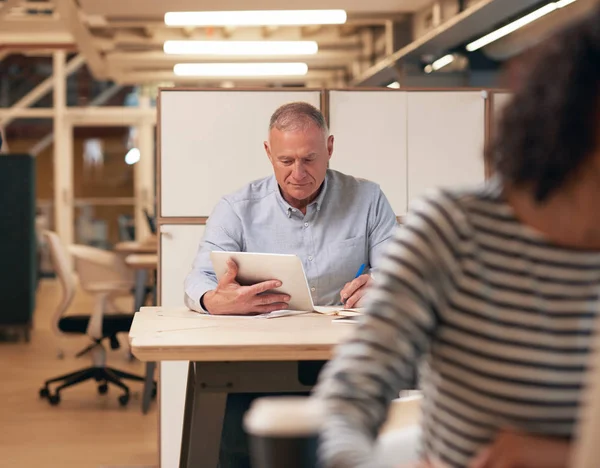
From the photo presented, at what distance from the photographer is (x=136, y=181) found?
15117 mm

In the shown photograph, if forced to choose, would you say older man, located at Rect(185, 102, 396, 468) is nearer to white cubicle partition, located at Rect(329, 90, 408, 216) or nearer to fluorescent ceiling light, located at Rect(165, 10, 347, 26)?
white cubicle partition, located at Rect(329, 90, 408, 216)

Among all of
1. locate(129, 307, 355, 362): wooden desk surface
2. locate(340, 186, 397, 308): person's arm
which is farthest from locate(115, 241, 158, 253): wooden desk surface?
locate(129, 307, 355, 362): wooden desk surface

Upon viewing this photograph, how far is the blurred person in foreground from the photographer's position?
1128 millimetres

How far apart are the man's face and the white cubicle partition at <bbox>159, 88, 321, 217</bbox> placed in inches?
41.4

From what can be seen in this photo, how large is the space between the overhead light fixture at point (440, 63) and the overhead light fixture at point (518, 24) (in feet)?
0.75

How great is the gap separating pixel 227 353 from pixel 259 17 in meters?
5.87

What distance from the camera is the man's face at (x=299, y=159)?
10.7ft

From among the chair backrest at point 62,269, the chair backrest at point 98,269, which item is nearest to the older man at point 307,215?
the chair backrest at point 62,269

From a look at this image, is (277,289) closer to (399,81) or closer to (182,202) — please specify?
(182,202)

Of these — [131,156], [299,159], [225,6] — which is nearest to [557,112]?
[299,159]

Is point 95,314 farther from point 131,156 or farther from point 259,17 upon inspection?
point 259,17

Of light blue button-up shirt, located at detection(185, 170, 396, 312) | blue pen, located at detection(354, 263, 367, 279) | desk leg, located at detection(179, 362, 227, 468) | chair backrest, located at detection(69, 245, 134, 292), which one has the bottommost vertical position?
desk leg, located at detection(179, 362, 227, 468)

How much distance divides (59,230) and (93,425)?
975 cm

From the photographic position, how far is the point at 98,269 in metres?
6.76
